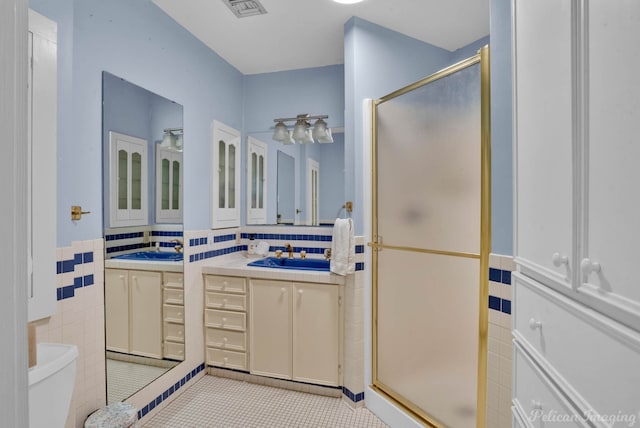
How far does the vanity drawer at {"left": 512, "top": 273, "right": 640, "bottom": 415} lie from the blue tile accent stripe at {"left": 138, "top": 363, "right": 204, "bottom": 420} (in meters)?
2.13

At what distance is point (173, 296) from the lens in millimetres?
2275

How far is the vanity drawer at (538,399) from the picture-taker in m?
0.74

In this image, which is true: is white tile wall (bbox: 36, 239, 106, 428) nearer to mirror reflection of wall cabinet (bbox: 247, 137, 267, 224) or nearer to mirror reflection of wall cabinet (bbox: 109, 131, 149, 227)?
mirror reflection of wall cabinet (bbox: 109, 131, 149, 227)

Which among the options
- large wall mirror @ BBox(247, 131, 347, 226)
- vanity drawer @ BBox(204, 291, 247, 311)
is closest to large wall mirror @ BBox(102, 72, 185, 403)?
vanity drawer @ BBox(204, 291, 247, 311)

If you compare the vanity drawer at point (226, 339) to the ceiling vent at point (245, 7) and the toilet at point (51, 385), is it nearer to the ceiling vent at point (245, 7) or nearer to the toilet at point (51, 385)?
the toilet at point (51, 385)

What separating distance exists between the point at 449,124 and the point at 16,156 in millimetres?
1686

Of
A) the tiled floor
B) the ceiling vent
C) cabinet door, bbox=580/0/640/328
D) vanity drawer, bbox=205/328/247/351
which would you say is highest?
the ceiling vent

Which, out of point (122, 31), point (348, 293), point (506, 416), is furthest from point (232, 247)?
point (506, 416)

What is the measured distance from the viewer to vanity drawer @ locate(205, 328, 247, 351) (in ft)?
8.17

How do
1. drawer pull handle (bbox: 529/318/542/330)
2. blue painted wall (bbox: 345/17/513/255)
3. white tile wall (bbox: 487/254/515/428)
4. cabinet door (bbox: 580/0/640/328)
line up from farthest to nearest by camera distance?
1. blue painted wall (bbox: 345/17/513/255)
2. white tile wall (bbox: 487/254/515/428)
3. drawer pull handle (bbox: 529/318/542/330)
4. cabinet door (bbox: 580/0/640/328)

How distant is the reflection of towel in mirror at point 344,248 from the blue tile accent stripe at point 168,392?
1.38 metres

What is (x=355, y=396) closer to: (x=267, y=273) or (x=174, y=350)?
(x=267, y=273)

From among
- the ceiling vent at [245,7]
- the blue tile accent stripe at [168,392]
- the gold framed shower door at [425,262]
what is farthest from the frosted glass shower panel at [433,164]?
the blue tile accent stripe at [168,392]

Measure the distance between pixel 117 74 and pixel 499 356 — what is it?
2366 millimetres
